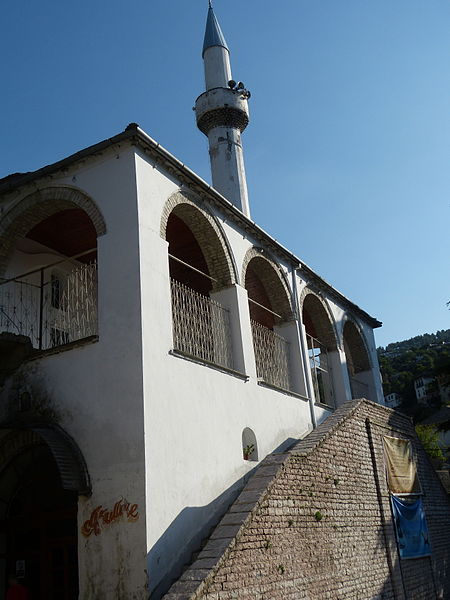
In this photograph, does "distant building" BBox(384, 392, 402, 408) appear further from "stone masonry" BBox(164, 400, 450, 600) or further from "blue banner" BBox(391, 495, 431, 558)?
"blue banner" BBox(391, 495, 431, 558)

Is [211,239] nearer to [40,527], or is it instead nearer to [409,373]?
[40,527]

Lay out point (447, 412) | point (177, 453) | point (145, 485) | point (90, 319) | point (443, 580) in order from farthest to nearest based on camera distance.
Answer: point (447, 412), point (443, 580), point (90, 319), point (177, 453), point (145, 485)

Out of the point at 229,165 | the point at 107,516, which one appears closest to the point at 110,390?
the point at 107,516

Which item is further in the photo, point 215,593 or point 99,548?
point 99,548

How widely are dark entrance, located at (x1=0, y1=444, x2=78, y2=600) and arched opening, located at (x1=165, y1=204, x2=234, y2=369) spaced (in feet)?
8.85

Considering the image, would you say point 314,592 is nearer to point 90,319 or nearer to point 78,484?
point 78,484

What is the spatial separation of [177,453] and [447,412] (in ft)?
156

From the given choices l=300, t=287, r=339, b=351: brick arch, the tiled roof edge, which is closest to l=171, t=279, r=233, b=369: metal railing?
the tiled roof edge

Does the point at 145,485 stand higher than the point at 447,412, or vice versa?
the point at 447,412

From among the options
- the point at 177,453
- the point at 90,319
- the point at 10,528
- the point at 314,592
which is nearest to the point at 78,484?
the point at 177,453

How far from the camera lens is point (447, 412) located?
167 ft

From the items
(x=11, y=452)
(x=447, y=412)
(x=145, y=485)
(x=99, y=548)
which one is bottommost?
A: (x=99, y=548)

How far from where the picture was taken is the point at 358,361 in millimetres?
17625

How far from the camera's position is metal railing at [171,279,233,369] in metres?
9.70
